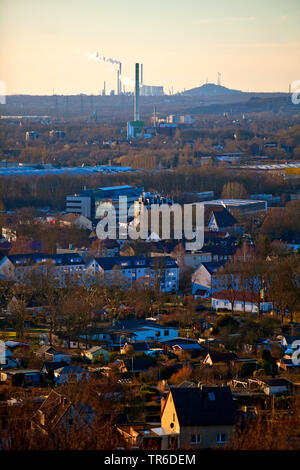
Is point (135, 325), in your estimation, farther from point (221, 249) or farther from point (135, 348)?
point (221, 249)

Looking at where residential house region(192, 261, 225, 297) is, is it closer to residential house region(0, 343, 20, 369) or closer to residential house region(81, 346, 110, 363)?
residential house region(81, 346, 110, 363)

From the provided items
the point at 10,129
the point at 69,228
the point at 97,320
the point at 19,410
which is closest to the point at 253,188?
the point at 69,228

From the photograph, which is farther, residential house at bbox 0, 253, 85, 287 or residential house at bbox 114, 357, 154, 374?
residential house at bbox 0, 253, 85, 287

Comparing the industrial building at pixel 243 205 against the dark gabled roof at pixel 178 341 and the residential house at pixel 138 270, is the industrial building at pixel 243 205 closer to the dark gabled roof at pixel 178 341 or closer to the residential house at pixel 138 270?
the residential house at pixel 138 270

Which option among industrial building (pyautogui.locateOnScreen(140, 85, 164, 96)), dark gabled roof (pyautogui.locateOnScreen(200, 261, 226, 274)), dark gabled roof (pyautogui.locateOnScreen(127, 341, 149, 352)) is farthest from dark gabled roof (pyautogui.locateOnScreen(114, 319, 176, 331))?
industrial building (pyautogui.locateOnScreen(140, 85, 164, 96))

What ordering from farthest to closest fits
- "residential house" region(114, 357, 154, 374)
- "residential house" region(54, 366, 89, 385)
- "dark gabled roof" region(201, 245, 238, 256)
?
"dark gabled roof" region(201, 245, 238, 256), "residential house" region(114, 357, 154, 374), "residential house" region(54, 366, 89, 385)

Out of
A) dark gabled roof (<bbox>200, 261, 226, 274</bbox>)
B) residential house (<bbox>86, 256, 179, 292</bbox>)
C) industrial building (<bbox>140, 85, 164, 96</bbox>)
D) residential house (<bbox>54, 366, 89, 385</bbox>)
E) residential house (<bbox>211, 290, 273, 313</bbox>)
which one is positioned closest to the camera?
residential house (<bbox>54, 366, 89, 385</bbox>)

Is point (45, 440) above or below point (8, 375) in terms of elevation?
above

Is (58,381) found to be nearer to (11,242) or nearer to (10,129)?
(11,242)
